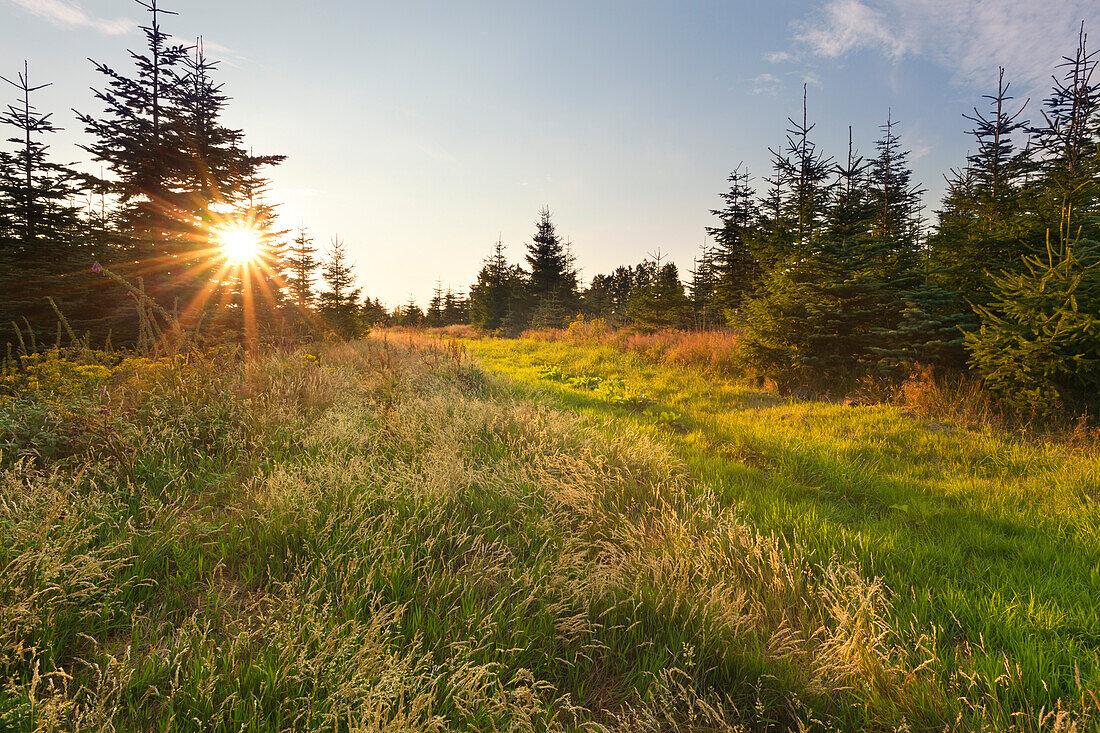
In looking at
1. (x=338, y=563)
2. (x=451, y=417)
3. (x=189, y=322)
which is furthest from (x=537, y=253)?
(x=338, y=563)

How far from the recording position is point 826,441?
17.3 ft

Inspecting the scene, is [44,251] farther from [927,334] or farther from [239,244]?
[927,334]

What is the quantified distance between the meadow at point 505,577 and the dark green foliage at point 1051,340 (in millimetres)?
1525

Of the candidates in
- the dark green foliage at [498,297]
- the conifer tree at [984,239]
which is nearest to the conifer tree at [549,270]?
the dark green foliage at [498,297]

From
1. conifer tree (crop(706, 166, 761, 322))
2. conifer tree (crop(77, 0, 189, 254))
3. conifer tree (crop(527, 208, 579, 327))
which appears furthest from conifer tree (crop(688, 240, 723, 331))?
conifer tree (crop(77, 0, 189, 254))

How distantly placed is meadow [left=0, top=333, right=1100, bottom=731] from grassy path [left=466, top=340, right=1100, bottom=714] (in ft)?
0.08

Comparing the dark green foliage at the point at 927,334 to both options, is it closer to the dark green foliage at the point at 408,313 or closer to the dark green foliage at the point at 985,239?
the dark green foliage at the point at 985,239

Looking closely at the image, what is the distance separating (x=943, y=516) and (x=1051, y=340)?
169 inches

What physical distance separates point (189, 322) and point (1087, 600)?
720 inches

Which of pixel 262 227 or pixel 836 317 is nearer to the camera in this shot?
pixel 836 317

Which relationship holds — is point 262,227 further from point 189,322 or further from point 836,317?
point 836,317

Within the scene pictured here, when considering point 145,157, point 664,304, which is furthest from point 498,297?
point 145,157

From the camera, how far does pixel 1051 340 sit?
539 cm

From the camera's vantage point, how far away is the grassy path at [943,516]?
1.97 meters
